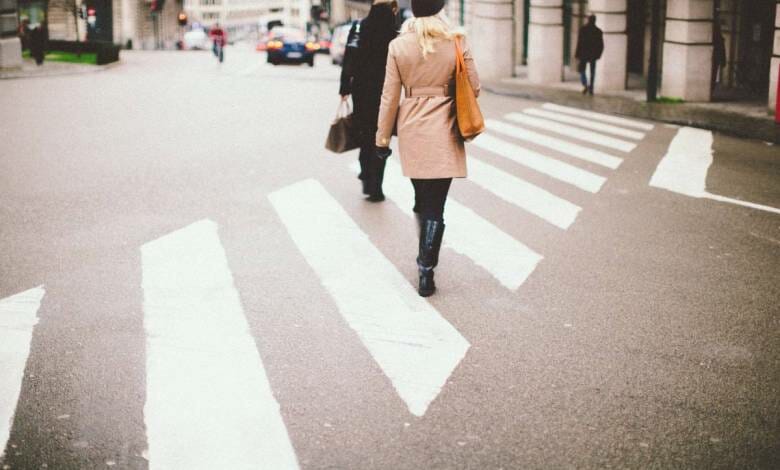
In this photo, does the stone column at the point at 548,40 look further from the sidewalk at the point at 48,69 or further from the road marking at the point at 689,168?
the sidewalk at the point at 48,69

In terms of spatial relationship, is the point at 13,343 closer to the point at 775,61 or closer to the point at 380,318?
the point at 380,318

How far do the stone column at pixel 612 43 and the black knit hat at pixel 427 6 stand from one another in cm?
1864

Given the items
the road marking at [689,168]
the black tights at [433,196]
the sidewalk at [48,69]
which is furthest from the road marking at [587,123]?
the sidewalk at [48,69]

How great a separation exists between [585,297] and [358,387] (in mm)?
2219

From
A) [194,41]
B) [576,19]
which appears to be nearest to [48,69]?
[576,19]

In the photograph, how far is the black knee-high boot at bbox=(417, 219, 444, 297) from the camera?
659cm

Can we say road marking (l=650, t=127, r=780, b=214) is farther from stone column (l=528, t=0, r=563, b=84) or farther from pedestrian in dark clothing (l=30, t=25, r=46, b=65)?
pedestrian in dark clothing (l=30, t=25, r=46, b=65)

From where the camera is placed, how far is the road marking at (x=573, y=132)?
14.6 meters

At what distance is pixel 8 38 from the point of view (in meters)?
30.3

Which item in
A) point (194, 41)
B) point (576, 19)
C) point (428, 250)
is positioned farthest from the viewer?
point (194, 41)

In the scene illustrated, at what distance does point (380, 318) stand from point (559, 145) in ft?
29.6

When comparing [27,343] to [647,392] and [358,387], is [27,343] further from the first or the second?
[647,392]

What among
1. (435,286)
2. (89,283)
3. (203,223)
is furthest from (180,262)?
(435,286)

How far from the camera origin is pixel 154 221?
8.93 meters
